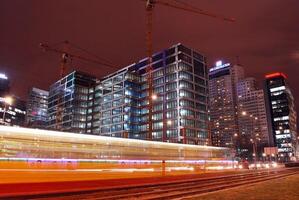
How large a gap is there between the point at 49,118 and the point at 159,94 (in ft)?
294

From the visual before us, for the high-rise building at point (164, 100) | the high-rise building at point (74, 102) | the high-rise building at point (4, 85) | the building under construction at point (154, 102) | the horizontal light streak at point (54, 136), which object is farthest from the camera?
the high-rise building at point (4, 85)

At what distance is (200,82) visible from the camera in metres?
136

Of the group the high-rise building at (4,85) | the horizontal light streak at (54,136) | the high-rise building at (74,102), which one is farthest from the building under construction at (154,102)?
the horizontal light streak at (54,136)

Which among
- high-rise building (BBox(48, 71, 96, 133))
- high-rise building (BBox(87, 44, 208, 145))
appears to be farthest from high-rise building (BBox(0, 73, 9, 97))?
high-rise building (BBox(87, 44, 208, 145))

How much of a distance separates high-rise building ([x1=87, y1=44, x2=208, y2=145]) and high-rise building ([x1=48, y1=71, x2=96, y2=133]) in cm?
1679

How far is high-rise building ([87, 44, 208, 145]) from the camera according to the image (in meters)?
124

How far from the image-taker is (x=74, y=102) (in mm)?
166250

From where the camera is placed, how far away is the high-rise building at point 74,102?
541 feet

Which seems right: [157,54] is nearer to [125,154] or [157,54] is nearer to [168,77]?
[168,77]

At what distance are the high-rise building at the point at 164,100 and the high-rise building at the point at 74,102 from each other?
16787 mm

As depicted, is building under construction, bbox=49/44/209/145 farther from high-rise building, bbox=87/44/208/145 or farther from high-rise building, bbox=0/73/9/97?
high-rise building, bbox=0/73/9/97

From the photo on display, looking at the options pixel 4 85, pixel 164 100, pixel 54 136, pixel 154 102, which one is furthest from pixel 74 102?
pixel 54 136

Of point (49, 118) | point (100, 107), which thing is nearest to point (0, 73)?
point (49, 118)

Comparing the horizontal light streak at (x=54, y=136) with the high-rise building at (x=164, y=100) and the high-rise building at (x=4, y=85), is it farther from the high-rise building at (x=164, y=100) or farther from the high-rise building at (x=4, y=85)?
the high-rise building at (x=4, y=85)
